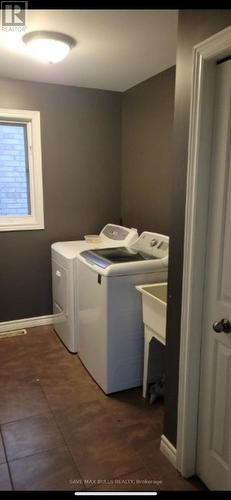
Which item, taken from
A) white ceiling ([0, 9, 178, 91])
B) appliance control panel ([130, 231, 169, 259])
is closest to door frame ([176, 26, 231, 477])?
white ceiling ([0, 9, 178, 91])

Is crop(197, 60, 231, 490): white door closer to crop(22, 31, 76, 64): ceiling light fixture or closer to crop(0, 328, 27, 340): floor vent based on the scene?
crop(22, 31, 76, 64): ceiling light fixture

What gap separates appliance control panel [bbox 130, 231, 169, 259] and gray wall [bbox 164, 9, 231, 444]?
813 millimetres

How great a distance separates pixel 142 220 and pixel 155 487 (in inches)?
83.6

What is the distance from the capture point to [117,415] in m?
2.15

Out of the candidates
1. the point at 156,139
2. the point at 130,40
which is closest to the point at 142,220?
the point at 156,139

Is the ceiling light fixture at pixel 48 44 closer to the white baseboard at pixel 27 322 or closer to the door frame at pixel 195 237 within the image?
the door frame at pixel 195 237

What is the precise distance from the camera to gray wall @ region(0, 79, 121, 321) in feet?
10.5

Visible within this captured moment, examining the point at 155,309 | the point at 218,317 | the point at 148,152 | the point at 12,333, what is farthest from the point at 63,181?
the point at 218,317

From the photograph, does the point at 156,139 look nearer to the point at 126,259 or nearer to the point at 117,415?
the point at 126,259

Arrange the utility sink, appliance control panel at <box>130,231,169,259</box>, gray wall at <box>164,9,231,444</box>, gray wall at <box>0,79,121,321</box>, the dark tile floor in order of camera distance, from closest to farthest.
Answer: gray wall at <box>164,9,231,444</box>
the dark tile floor
the utility sink
appliance control panel at <box>130,231,169,259</box>
gray wall at <box>0,79,121,321</box>

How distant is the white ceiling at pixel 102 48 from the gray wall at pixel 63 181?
18 centimetres

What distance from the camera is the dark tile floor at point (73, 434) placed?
1.65 meters

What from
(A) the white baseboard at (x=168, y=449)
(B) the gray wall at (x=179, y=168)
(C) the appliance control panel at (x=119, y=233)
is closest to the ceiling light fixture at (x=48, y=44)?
(B) the gray wall at (x=179, y=168)

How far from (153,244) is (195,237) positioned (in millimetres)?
1160
